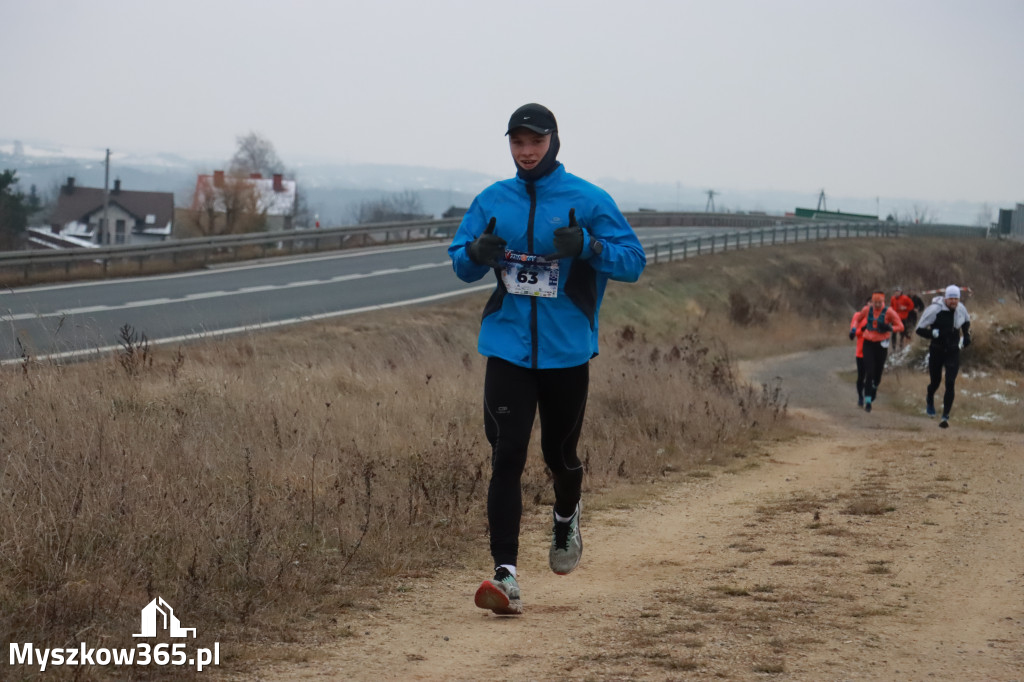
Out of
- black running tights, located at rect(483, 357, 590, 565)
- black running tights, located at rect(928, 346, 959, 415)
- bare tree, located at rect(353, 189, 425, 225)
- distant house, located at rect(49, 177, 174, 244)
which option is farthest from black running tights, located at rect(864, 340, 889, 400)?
bare tree, located at rect(353, 189, 425, 225)

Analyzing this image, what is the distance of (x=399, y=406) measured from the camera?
10.2 m

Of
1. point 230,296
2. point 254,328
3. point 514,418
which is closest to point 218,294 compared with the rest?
point 230,296

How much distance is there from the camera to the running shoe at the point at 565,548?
6.21 metres

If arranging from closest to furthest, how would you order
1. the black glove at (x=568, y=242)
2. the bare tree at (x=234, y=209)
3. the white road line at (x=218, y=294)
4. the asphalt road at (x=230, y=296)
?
the black glove at (x=568, y=242)
the asphalt road at (x=230, y=296)
the white road line at (x=218, y=294)
the bare tree at (x=234, y=209)

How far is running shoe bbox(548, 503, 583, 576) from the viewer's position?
6207 mm

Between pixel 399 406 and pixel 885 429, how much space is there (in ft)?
30.6

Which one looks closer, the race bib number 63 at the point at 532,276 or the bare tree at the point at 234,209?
the race bib number 63 at the point at 532,276

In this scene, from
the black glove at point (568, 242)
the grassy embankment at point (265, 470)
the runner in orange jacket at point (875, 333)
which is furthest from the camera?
the runner in orange jacket at point (875, 333)

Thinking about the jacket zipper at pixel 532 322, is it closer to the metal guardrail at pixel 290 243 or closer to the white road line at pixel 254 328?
the white road line at pixel 254 328

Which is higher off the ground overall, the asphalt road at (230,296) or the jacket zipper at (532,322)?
the jacket zipper at (532,322)

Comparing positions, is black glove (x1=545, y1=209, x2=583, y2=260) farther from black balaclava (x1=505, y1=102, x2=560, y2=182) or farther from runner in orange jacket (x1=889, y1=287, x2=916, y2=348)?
runner in orange jacket (x1=889, y1=287, x2=916, y2=348)

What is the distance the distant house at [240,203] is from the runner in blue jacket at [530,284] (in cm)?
6665

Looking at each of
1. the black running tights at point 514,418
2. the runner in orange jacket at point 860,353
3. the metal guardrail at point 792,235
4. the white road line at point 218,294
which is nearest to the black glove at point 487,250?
the black running tights at point 514,418

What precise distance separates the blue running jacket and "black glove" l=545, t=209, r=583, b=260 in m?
0.05
